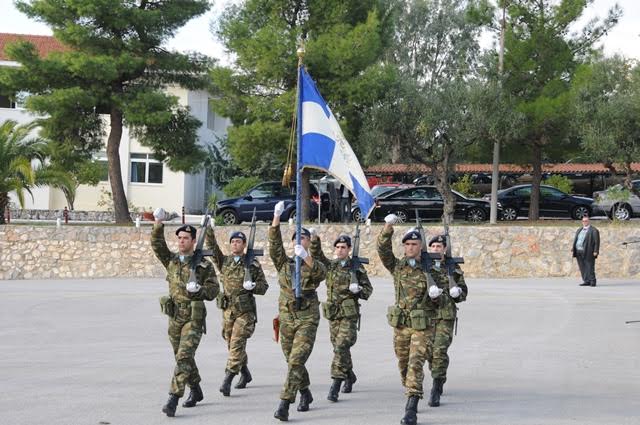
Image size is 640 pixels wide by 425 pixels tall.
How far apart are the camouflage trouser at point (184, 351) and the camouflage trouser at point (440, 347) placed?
230cm

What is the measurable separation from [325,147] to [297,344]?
105 inches

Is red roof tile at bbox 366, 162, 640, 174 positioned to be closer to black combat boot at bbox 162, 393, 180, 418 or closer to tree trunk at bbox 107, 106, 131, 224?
tree trunk at bbox 107, 106, 131, 224

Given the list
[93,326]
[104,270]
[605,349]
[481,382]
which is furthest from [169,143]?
[481,382]

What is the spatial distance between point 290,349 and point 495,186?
25.2m

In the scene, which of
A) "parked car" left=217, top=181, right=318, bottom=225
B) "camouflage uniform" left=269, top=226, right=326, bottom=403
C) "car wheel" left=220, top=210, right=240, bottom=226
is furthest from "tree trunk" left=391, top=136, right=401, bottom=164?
"camouflage uniform" left=269, top=226, right=326, bottom=403

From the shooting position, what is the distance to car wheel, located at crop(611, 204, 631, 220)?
3800 centimetres

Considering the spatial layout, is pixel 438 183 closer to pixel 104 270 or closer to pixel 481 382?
pixel 104 270

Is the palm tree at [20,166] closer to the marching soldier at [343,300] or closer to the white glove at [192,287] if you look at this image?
the marching soldier at [343,300]

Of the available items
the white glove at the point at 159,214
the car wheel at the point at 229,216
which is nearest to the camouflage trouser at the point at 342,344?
the white glove at the point at 159,214

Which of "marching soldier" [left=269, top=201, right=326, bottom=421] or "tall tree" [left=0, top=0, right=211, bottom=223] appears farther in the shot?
"tall tree" [left=0, top=0, right=211, bottom=223]

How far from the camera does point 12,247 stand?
29.9m

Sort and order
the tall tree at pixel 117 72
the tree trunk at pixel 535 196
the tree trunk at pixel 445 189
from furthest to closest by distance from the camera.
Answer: the tree trunk at pixel 535 196 → the tree trunk at pixel 445 189 → the tall tree at pixel 117 72

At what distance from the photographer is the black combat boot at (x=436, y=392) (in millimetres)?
10945

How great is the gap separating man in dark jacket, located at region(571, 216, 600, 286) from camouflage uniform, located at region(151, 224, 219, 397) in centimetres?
1709
